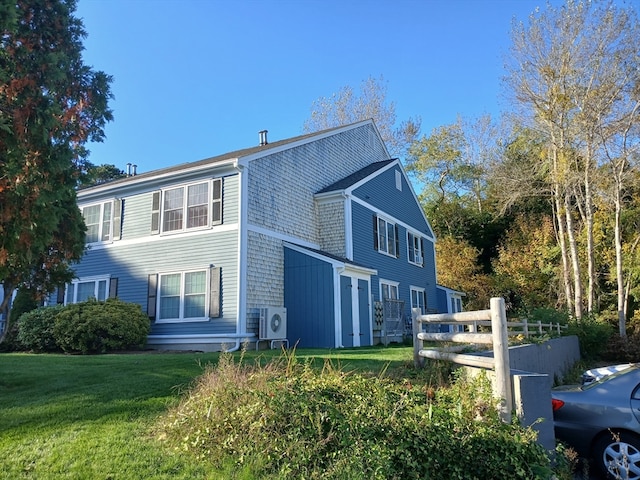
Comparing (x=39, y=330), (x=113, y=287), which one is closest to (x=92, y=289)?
(x=113, y=287)

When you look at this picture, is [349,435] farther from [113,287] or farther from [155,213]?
[113,287]

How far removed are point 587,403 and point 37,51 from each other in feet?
27.8

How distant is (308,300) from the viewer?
15273 millimetres

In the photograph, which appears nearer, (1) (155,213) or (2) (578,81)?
(1) (155,213)

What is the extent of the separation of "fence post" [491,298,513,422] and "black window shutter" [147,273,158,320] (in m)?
12.2

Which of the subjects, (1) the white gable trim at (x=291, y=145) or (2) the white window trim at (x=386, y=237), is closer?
(1) the white gable trim at (x=291, y=145)

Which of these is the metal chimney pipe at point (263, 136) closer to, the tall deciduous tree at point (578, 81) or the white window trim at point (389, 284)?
the white window trim at point (389, 284)

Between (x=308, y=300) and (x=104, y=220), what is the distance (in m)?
7.73

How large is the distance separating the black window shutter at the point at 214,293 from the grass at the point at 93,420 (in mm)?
4968

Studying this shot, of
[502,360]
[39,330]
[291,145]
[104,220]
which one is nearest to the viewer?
[502,360]

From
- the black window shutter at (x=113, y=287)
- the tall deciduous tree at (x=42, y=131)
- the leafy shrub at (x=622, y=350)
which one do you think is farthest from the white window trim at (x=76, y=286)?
the leafy shrub at (x=622, y=350)

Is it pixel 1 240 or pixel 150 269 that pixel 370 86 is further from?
pixel 1 240

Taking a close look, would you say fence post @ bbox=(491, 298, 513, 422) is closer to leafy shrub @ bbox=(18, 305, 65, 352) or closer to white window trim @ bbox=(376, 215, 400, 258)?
leafy shrub @ bbox=(18, 305, 65, 352)

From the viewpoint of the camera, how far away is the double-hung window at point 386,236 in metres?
19.6
